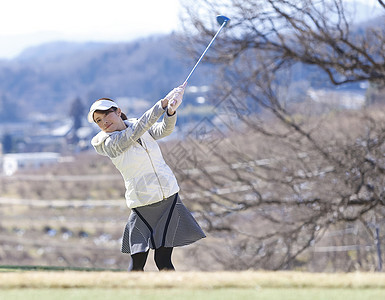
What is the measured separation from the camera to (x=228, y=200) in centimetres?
1878

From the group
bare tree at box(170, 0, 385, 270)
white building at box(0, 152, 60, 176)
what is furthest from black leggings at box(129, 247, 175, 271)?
white building at box(0, 152, 60, 176)

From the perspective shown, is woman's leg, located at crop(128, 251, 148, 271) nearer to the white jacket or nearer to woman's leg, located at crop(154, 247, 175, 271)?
woman's leg, located at crop(154, 247, 175, 271)

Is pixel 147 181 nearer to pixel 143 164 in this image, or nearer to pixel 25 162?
pixel 143 164

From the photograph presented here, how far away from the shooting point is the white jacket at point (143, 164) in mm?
6445

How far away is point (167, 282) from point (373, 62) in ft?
36.6

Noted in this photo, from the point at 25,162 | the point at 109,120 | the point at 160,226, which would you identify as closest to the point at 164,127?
the point at 109,120

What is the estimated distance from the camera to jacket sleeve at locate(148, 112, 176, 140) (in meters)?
6.44

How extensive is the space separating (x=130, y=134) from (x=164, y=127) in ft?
1.19

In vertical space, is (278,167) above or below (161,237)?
below

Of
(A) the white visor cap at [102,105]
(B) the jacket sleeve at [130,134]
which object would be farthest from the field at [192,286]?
(A) the white visor cap at [102,105]

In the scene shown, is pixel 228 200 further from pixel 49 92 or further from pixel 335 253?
pixel 49 92

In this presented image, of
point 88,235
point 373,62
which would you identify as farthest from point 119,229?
point 373,62

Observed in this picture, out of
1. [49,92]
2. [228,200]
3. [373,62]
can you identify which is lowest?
[49,92]

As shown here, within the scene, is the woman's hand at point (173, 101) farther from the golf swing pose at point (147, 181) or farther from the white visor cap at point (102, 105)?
the white visor cap at point (102, 105)
